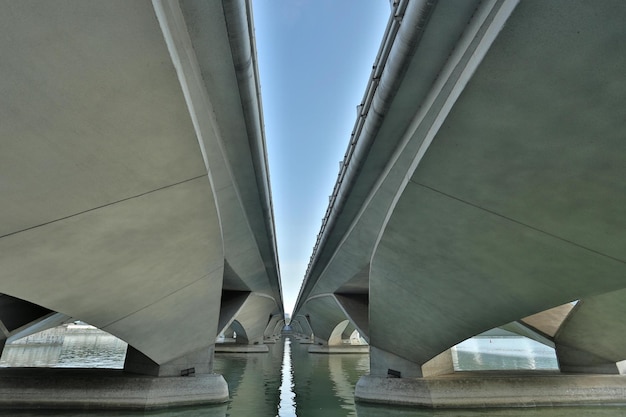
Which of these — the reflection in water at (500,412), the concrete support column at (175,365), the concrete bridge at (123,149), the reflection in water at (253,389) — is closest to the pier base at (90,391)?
the concrete support column at (175,365)

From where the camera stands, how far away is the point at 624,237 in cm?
672

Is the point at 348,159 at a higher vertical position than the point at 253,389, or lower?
higher

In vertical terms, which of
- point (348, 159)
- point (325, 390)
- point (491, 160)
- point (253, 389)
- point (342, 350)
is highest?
point (348, 159)

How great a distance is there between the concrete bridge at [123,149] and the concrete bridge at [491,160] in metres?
3.13

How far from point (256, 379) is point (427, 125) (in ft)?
69.1

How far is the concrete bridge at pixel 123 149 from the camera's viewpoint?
14.1ft

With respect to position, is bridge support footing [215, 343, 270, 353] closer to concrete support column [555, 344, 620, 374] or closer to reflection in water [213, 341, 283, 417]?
reflection in water [213, 341, 283, 417]

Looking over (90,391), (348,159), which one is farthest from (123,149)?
(90,391)

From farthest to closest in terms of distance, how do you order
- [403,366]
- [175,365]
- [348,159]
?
[403,366] < [175,365] < [348,159]

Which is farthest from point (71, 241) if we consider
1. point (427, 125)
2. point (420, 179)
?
point (427, 125)

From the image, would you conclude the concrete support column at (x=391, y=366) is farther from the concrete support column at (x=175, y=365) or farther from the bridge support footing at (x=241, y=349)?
the bridge support footing at (x=241, y=349)

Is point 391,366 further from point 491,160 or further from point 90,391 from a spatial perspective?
point 491,160

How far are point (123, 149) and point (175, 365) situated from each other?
42.5 ft

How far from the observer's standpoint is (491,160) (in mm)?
6141
